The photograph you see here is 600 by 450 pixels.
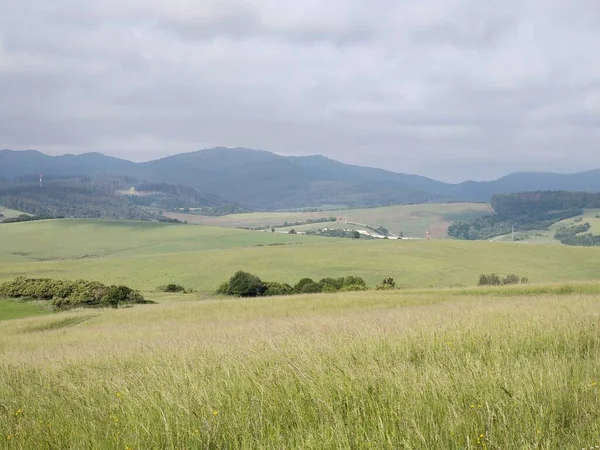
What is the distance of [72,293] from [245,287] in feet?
66.6

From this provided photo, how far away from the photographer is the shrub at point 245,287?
70381 mm

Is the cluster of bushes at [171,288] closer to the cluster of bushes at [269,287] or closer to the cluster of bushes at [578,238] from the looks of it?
the cluster of bushes at [269,287]

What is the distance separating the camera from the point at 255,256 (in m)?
110

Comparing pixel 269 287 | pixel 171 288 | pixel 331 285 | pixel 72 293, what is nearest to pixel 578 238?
pixel 331 285

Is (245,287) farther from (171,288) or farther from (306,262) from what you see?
(306,262)

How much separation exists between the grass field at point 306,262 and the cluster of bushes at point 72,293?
21.5 meters

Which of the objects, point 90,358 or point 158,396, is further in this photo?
point 90,358

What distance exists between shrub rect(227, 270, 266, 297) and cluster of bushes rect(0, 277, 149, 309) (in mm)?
13217

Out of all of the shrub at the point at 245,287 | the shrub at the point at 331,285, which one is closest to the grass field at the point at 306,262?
the shrub at the point at 331,285

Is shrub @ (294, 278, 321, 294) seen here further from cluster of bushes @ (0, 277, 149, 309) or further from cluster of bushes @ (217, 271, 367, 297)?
cluster of bushes @ (0, 277, 149, 309)

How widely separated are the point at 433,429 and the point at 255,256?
106246mm

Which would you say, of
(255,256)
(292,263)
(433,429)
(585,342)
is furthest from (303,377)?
(255,256)

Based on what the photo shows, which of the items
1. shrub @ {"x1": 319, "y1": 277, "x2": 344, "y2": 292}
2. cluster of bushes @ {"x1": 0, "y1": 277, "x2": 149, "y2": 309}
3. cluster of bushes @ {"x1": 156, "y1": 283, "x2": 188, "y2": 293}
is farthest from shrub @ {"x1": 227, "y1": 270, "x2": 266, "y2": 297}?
cluster of bushes @ {"x1": 0, "y1": 277, "x2": 149, "y2": 309}

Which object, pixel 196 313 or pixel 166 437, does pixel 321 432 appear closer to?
pixel 166 437
